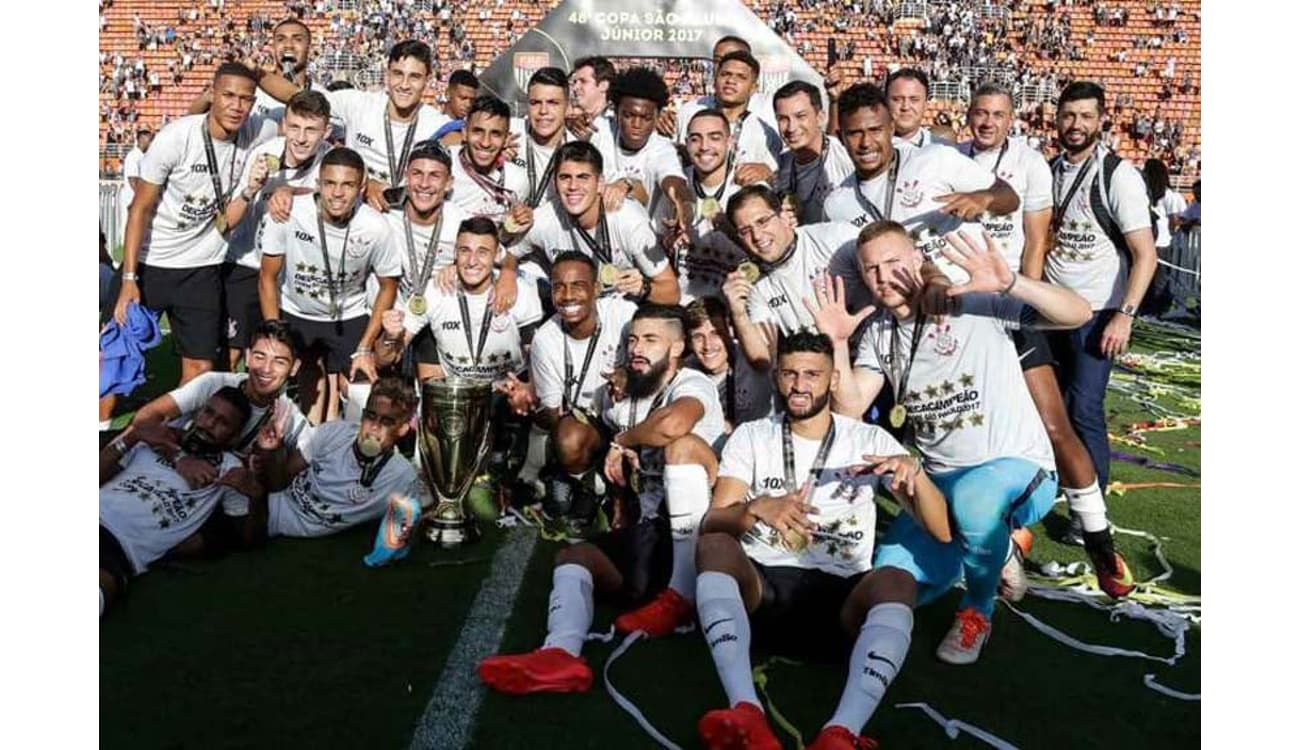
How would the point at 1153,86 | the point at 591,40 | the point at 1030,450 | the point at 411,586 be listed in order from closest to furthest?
the point at 1030,450, the point at 411,586, the point at 591,40, the point at 1153,86

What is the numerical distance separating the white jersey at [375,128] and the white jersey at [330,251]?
816 millimetres

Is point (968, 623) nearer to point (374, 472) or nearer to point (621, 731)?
point (621, 731)

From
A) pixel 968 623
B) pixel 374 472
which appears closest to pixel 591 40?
pixel 374 472

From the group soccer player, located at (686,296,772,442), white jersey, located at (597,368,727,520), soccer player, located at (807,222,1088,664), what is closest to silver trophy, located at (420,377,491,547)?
white jersey, located at (597,368,727,520)

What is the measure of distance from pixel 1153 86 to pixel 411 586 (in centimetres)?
3055

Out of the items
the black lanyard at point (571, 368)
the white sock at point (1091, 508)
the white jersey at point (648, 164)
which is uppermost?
the white jersey at point (648, 164)

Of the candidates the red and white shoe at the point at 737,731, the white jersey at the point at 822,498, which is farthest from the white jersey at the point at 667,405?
the red and white shoe at the point at 737,731

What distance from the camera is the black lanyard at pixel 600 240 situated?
595 centimetres

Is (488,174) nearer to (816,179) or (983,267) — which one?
(816,179)

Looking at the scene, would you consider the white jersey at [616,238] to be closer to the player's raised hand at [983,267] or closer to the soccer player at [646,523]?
the soccer player at [646,523]

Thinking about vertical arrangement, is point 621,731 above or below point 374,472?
below

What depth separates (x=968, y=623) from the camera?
162 inches

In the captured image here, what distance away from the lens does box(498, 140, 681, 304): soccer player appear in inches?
227

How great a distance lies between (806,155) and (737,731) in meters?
3.72
